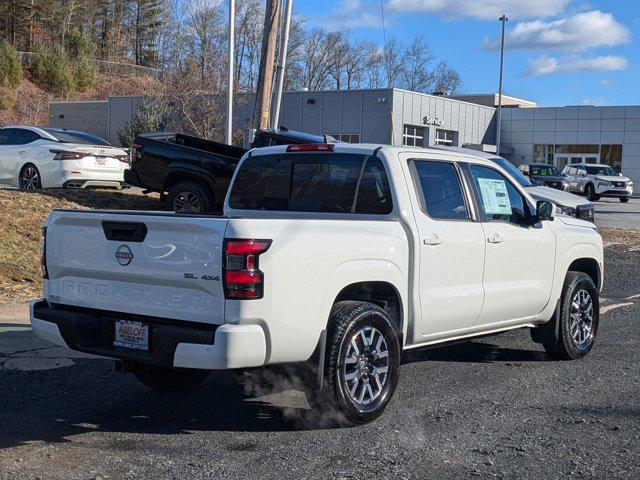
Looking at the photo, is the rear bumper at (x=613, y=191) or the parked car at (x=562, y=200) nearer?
the parked car at (x=562, y=200)

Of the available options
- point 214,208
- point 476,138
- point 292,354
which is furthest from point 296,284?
point 476,138

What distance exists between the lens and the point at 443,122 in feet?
172

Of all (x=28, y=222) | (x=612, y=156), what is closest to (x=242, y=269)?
(x=28, y=222)

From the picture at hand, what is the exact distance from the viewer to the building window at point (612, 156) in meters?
57.7

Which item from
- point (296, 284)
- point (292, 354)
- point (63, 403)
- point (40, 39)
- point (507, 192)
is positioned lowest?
point (63, 403)

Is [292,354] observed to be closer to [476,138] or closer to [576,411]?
[576,411]

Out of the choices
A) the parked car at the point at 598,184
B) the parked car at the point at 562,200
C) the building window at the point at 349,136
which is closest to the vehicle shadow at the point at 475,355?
the parked car at the point at 562,200

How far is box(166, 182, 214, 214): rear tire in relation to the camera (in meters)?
15.3

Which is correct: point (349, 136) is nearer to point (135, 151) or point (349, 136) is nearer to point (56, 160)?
point (56, 160)

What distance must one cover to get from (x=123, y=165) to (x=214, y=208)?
109 inches

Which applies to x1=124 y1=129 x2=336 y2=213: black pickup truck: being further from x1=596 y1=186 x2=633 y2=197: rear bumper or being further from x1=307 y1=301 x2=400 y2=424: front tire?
x1=596 y1=186 x2=633 y2=197: rear bumper

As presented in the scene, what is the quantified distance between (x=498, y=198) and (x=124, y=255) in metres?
3.45

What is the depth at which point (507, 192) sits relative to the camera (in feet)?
25.2

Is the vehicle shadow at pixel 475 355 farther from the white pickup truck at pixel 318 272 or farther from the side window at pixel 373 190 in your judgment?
the side window at pixel 373 190
